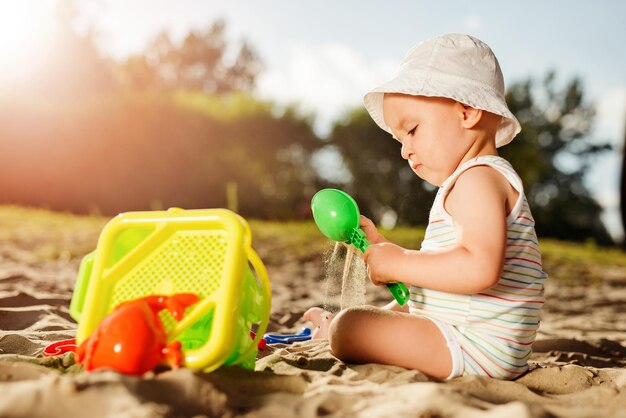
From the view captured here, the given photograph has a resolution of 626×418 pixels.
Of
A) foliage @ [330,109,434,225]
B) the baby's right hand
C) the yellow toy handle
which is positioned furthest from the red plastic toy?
foliage @ [330,109,434,225]

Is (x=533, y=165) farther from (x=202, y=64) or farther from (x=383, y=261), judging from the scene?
(x=202, y=64)

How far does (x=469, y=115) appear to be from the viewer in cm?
186

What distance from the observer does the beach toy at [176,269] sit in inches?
60.7

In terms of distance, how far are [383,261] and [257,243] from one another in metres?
4.84

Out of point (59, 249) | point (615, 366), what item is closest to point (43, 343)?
point (615, 366)

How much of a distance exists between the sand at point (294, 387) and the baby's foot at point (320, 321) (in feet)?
0.26

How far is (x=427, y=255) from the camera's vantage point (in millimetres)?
1700

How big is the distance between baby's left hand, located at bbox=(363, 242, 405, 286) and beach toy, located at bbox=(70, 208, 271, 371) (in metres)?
0.34

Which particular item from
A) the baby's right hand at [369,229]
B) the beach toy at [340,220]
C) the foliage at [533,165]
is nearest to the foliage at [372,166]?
the foliage at [533,165]

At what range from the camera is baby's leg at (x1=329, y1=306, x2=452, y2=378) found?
178 cm

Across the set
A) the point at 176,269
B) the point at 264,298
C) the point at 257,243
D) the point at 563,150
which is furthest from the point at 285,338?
the point at 563,150

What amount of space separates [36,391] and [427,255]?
40.2 inches

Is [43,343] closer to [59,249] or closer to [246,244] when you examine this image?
[246,244]

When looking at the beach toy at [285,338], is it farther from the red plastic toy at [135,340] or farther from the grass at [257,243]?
the grass at [257,243]
